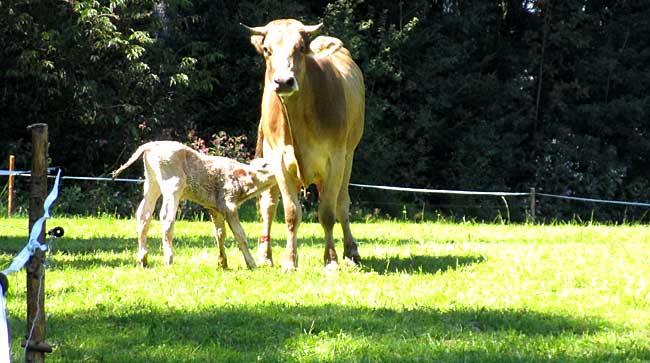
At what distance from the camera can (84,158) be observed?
22.6 m

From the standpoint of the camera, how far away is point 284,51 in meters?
9.21

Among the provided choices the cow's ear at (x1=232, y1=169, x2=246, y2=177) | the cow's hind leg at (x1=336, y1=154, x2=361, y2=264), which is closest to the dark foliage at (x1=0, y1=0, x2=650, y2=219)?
the cow's hind leg at (x1=336, y1=154, x2=361, y2=264)

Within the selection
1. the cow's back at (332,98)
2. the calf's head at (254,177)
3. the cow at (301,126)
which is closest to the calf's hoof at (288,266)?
the cow at (301,126)

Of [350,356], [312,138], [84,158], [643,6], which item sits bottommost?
[84,158]

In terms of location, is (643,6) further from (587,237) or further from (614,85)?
(587,237)

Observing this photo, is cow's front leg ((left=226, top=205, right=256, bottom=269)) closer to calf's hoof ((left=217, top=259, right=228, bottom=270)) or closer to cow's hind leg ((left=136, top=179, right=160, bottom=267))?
calf's hoof ((left=217, top=259, right=228, bottom=270))

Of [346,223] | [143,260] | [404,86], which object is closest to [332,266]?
[346,223]

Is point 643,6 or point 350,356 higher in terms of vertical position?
point 643,6

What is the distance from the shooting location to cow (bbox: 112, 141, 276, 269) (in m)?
9.79

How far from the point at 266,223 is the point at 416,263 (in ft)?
5.21

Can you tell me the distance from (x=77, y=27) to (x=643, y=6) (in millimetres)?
17332

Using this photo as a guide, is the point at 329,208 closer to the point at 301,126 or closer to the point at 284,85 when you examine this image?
the point at 301,126

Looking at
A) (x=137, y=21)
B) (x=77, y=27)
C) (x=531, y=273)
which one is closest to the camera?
(x=531, y=273)

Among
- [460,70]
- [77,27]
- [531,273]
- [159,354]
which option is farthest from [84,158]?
[159,354]
